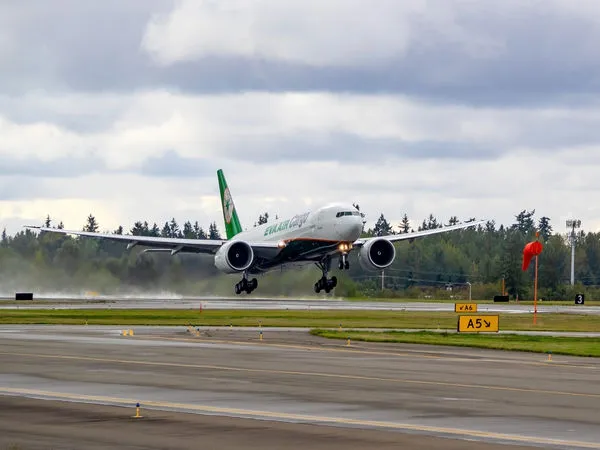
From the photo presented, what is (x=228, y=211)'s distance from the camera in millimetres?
120500

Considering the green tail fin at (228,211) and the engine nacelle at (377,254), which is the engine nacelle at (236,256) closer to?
the engine nacelle at (377,254)

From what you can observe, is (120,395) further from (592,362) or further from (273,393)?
(592,362)

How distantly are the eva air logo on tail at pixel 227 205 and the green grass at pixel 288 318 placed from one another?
39.3 m

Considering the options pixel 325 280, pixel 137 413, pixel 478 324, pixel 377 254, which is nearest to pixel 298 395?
pixel 137 413

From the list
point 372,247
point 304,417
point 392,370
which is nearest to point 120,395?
point 304,417

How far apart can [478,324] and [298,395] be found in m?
30.4

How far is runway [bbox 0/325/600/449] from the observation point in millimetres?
20031

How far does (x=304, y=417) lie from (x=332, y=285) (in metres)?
78.4

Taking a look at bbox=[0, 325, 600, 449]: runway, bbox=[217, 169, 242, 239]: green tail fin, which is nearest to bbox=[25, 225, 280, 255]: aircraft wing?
bbox=[217, 169, 242, 239]: green tail fin

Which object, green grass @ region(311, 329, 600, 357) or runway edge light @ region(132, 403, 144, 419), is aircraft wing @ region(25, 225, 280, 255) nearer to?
green grass @ region(311, 329, 600, 357)

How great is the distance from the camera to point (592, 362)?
38625mm

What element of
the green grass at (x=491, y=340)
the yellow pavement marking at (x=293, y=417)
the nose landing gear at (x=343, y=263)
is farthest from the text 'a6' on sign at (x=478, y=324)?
the nose landing gear at (x=343, y=263)

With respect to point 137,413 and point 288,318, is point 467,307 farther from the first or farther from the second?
point 137,413

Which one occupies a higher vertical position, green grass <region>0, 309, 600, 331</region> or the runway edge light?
green grass <region>0, 309, 600, 331</region>
